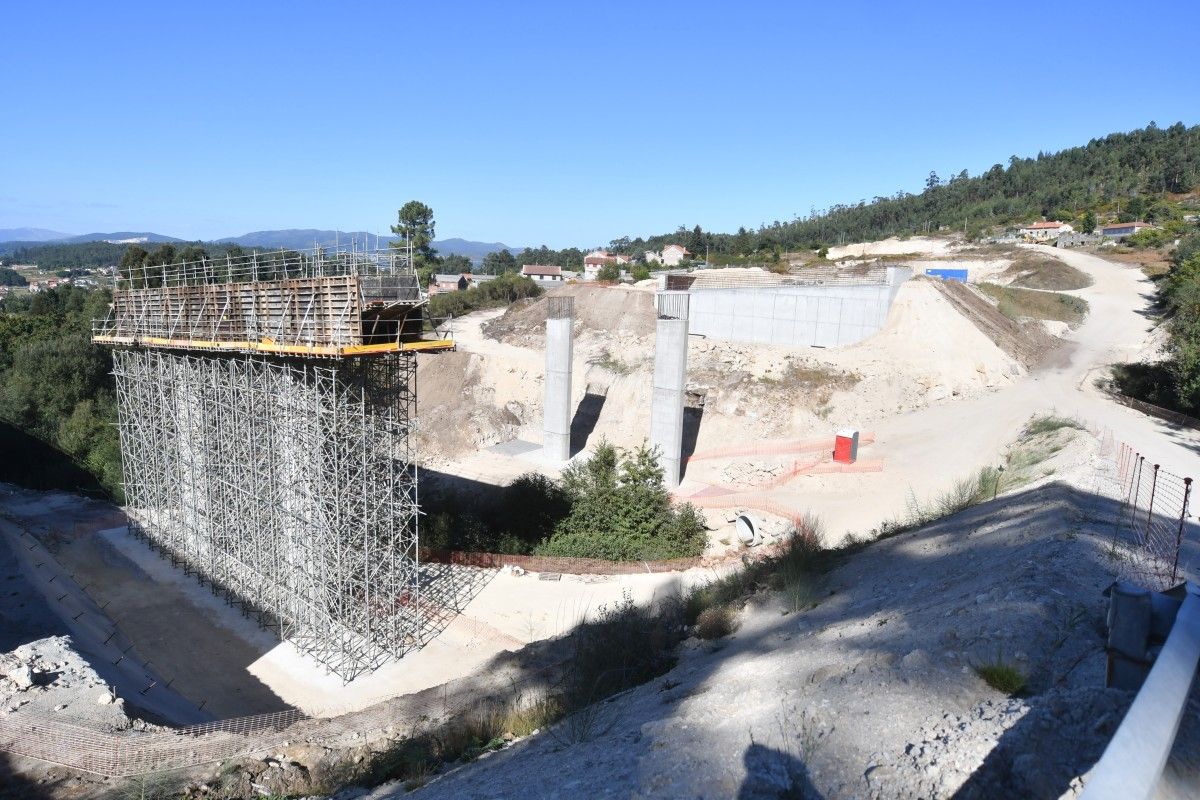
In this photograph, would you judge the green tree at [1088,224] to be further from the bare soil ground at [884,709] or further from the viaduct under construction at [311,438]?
the viaduct under construction at [311,438]

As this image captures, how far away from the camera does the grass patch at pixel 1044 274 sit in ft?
163

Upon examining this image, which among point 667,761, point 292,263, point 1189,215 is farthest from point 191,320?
point 1189,215

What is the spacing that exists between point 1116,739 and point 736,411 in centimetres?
2733

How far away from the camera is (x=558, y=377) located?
2808 centimetres

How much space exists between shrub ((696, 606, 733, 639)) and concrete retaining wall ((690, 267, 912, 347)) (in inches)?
1030

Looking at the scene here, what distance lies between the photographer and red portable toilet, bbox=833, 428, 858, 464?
23.5m

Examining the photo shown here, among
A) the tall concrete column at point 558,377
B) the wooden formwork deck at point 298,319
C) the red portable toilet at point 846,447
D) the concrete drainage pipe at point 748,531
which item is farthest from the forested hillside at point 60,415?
the red portable toilet at point 846,447

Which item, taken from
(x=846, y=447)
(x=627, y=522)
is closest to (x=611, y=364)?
(x=846, y=447)

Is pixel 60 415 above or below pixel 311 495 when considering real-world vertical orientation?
below

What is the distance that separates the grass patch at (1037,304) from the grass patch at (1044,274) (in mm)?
6005

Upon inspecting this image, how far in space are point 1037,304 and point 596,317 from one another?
26244 millimetres

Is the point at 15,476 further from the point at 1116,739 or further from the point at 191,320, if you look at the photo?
the point at 1116,739

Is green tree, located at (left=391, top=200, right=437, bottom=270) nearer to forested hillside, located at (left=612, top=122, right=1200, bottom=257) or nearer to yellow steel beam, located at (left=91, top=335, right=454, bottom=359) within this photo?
forested hillside, located at (left=612, top=122, right=1200, bottom=257)

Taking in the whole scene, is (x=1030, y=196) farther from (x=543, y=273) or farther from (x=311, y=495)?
(x=311, y=495)
